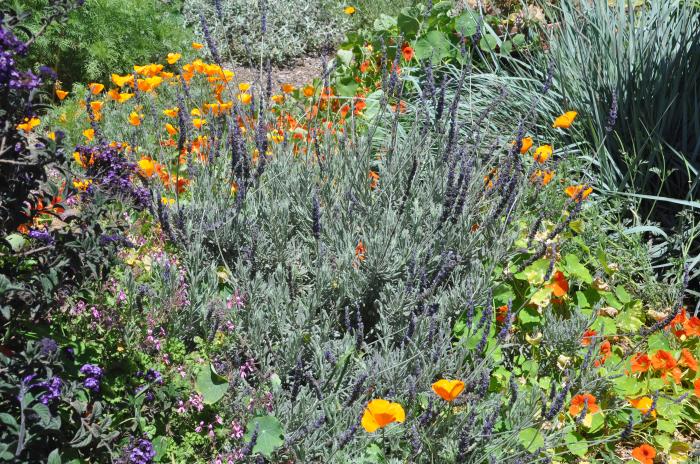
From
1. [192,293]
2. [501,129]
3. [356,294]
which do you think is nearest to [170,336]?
[192,293]

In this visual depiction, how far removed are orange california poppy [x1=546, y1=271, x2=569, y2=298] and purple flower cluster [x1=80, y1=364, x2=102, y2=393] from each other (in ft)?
5.90

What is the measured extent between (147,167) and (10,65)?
103 cm

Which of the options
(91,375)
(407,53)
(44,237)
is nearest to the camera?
(44,237)

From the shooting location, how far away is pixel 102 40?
5266mm

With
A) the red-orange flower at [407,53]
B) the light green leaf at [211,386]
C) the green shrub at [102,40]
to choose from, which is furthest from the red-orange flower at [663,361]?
the green shrub at [102,40]

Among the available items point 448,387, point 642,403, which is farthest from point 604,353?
point 448,387

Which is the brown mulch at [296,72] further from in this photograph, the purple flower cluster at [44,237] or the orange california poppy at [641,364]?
the purple flower cluster at [44,237]

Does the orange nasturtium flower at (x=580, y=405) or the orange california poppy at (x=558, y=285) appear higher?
the orange california poppy at (x=558, y=285)

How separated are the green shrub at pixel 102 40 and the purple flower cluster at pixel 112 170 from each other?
279 cm

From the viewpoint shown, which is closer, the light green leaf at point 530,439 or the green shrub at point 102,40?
the light green leaf at point 530,439

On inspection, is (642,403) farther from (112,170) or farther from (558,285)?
(112,170)

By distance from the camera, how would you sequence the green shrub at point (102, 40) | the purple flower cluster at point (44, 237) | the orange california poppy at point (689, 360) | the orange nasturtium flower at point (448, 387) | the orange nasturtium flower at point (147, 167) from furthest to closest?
the green shrub at point (102, 40) → the orange california poppy at point (689, 360) → the orange nasturtium flower at point (147, 167) → the purple flower cluster at point (44, 237) → the orange nasturtium flower at point (448, 387)

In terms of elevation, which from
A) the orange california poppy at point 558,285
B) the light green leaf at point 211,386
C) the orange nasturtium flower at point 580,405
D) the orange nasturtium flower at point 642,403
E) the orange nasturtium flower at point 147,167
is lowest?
the orange nasturtium flower at point 642,403

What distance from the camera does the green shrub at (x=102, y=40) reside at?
517 centimetres
